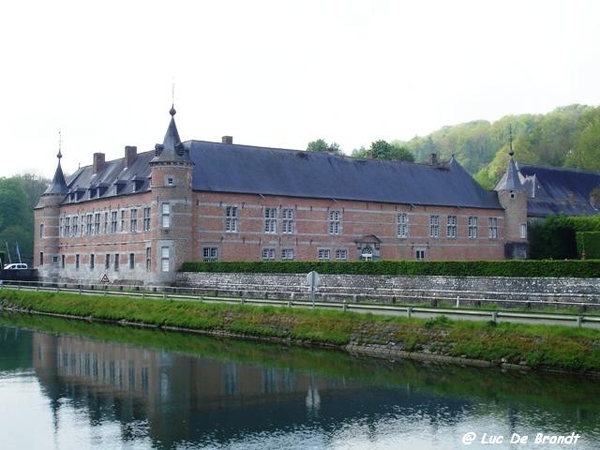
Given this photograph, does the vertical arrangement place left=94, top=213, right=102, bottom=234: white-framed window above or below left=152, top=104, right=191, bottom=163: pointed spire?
below

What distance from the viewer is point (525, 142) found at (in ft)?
294

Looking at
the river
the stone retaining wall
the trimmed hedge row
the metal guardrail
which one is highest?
the trimmed hedge row

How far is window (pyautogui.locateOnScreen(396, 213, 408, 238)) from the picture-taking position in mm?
53375

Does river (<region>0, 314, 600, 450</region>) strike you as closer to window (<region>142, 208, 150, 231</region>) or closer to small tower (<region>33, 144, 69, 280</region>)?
window (<region>142, 208, 150, 231</region>)

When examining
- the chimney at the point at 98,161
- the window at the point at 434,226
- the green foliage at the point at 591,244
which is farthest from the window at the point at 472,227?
the chimney at the point at 98,161

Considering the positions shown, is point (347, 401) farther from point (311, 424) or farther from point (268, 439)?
point (268, 439)

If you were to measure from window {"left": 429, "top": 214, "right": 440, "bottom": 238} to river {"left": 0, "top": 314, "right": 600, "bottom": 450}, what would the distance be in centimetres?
3040

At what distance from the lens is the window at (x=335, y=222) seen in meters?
50.3

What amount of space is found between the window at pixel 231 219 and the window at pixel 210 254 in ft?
4.50

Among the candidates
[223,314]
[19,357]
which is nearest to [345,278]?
[223,314]

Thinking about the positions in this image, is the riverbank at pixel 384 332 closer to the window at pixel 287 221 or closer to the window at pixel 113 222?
the window at pixel 113 222

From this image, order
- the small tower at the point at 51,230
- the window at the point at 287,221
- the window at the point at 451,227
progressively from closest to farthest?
the window at the point at 287,221
the window at the point at 451,227
the small tower at the point at 51,230

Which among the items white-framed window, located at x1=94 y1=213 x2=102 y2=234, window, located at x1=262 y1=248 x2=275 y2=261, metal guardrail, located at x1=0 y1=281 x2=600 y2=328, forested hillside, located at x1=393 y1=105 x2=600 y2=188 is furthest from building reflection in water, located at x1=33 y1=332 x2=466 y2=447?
forested hillside, located at x1=393 y1=105 x2=600 y2=188

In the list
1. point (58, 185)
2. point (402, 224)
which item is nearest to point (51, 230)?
point (58, 185)
